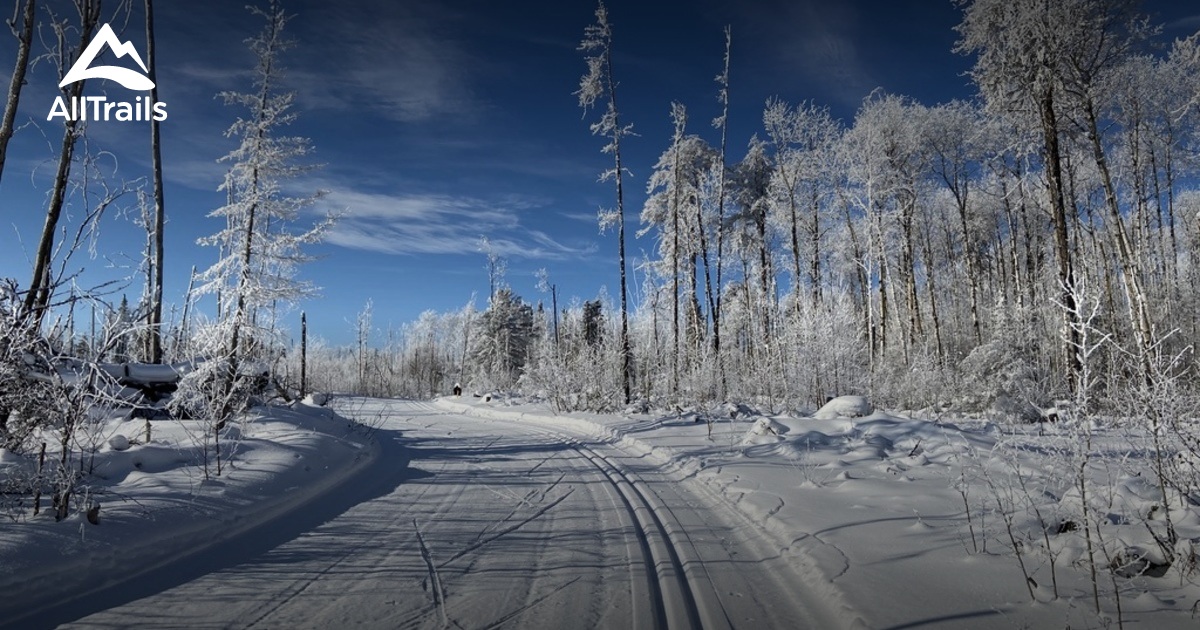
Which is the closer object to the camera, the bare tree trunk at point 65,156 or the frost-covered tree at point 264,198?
the bare tree trunk at point 65,156

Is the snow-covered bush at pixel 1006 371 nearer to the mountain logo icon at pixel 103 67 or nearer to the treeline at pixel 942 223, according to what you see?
the treeline at pixel 942 223

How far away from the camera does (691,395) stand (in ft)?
63.9

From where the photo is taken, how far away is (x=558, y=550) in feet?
14.2

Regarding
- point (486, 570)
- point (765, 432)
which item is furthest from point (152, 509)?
point (765, 432)

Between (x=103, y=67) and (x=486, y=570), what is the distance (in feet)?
28.6

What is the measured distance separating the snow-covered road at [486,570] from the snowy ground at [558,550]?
2 cm

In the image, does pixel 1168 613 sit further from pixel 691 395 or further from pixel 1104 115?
pixel 1104 115

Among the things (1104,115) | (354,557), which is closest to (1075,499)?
(354,557)

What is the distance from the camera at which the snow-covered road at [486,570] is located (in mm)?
3154

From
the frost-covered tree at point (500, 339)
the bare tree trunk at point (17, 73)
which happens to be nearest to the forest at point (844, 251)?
the bare tree trunk at point (17, 73)

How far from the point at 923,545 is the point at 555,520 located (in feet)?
10.4

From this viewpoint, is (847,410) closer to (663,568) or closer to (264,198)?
(663,568)

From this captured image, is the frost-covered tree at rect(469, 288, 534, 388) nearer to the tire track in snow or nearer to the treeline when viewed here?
the treeline

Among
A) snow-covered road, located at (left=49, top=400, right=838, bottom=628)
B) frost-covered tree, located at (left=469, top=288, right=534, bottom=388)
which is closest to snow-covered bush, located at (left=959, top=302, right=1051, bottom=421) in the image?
snow-covered road, located at (left=49, top=400, right=838, bottom=628)
